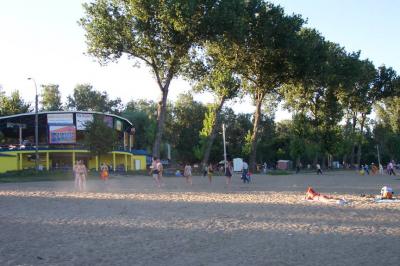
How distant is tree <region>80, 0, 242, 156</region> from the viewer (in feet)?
134

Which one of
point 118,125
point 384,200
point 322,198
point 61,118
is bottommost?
point 384,200

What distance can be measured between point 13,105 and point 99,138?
Result: 31.8 meters

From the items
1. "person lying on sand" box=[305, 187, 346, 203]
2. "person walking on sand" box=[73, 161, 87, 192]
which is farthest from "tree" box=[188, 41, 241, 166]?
"person lying on sand" box=[305, 187, 346, 203]

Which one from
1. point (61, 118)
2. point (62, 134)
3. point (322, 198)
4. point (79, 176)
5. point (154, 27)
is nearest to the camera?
point (322, 198)

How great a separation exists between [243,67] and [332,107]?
20646 mm

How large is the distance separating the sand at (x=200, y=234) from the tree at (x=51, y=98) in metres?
80.0

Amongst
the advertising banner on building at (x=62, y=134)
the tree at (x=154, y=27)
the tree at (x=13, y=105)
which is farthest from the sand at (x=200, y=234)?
the tree at (x=13, y=105)

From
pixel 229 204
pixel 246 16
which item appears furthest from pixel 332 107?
pixel 229 204

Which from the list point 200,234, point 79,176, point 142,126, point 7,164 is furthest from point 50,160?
point 200,234

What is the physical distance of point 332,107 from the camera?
2699 inches

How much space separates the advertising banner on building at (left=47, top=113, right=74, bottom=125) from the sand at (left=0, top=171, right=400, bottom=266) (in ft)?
165

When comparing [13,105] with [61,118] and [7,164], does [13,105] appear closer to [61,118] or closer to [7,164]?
[61,118]

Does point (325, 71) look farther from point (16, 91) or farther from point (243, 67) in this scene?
point (16, 91)

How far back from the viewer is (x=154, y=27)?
4266cm
